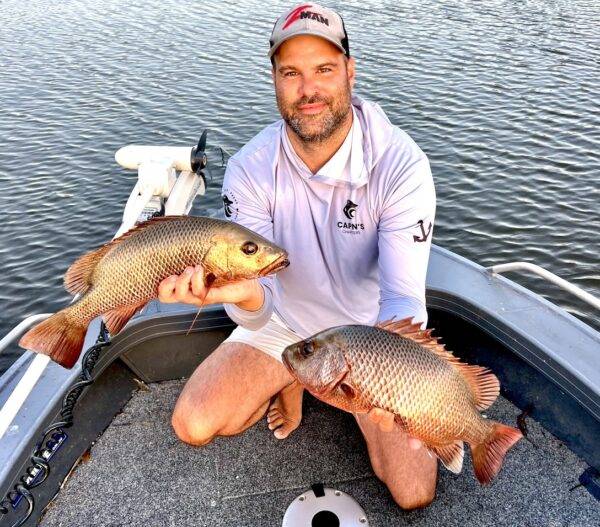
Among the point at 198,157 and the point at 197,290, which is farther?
the point at 198,157

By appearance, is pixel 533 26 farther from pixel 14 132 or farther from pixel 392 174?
pixel 392 174

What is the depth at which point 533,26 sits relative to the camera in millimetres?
15461

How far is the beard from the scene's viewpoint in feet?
9.77

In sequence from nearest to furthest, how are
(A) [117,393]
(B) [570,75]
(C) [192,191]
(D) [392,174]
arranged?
(D) [392,174] → (A) [117,393] → (C) [192,191] → (B) [570,75]

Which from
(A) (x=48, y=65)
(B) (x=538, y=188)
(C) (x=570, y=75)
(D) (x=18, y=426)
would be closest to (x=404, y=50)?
(C) (x=570, y=75)

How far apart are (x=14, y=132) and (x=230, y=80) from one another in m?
4.63

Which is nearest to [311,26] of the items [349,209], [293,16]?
[293,16]

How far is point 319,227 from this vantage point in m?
3.15

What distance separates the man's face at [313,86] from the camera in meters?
2.97

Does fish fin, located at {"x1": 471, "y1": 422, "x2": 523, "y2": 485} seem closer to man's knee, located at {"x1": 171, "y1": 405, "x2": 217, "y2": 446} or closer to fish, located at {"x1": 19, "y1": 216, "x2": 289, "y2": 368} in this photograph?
fish, located at {"x1": 19, "y1": 216, "x2": 289, "y2": 368}

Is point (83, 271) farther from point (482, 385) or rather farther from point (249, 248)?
point (482, 385)

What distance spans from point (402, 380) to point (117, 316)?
1323 mm

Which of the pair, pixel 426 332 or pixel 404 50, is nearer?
pixel 426 332

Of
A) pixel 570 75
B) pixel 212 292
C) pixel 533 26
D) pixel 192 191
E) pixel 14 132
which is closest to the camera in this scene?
pixel 212 292
